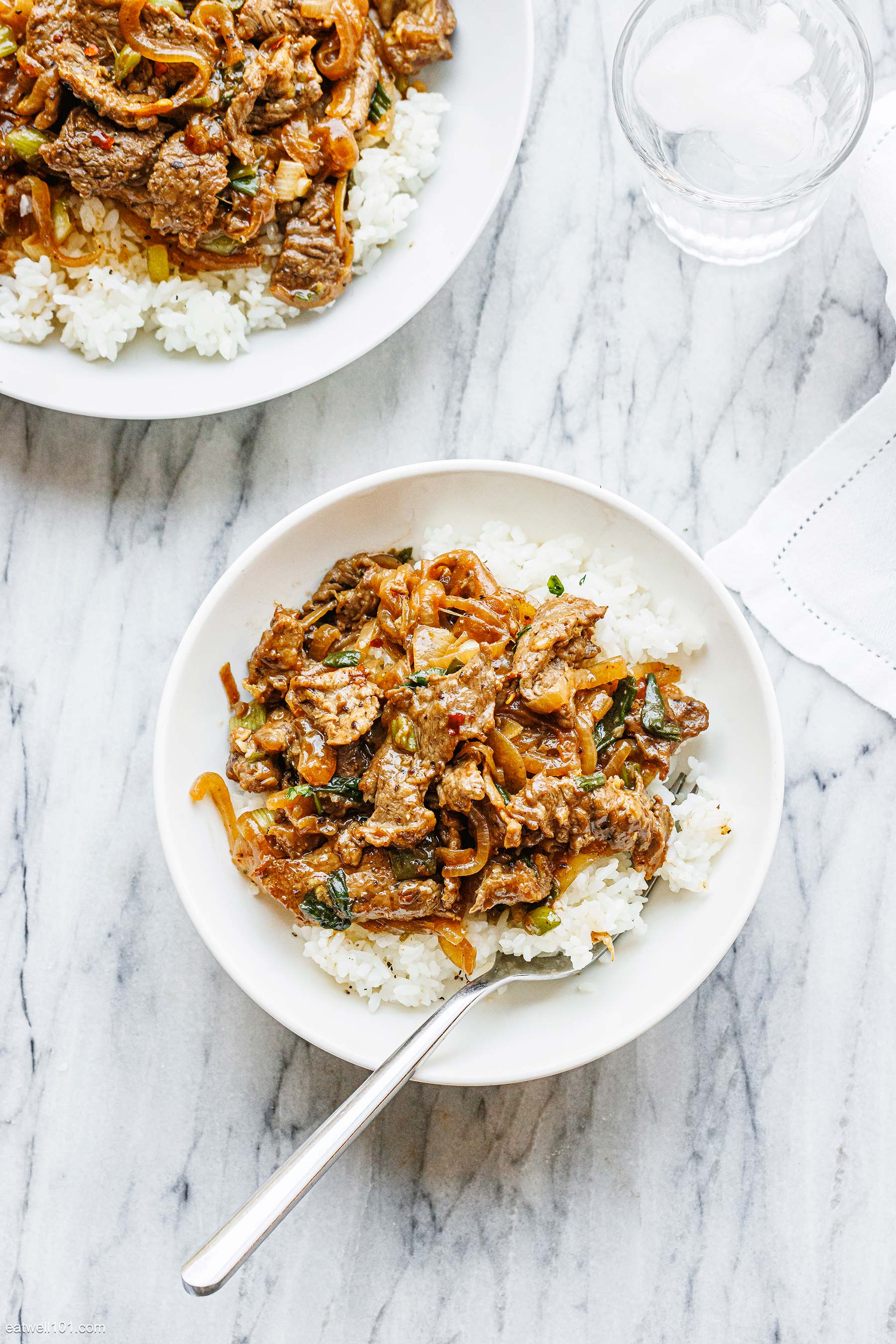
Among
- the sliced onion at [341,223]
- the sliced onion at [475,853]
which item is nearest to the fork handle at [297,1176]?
the sliced onion at [475,853]

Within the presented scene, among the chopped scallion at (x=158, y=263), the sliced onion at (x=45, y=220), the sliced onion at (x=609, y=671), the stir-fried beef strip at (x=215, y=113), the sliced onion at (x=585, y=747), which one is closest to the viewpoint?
the sliced onion at (x=585, y=747)

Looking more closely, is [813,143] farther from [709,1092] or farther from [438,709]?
[709,1092]

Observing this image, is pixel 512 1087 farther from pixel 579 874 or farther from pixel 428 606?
pixel 428 606

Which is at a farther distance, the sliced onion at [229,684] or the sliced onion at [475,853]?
the sliced onion at [229,684]

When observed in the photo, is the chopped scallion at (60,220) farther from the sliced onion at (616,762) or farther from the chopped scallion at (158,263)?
the sliced onion at (616,762)

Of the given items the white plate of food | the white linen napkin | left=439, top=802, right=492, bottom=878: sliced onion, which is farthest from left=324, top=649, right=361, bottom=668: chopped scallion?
the white linen napkin

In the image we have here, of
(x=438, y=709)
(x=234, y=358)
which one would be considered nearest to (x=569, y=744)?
(x=438, y=709)
